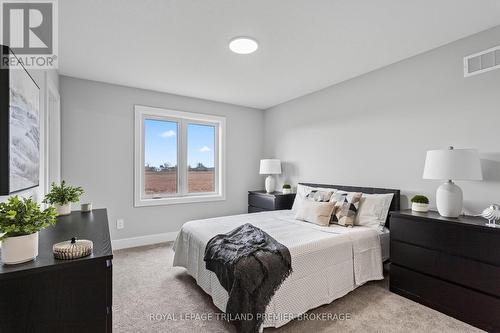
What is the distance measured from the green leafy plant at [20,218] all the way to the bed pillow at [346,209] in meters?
2.67

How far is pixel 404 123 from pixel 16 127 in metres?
3.55

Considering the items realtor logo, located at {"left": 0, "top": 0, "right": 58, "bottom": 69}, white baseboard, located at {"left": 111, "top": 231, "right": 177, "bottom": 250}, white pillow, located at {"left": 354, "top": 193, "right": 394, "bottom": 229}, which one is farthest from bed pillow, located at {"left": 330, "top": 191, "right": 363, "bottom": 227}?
realtor logo, located at {"left": 0, "top": 0, "right": 58, "bottom": 69}

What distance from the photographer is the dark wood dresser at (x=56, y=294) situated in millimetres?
983

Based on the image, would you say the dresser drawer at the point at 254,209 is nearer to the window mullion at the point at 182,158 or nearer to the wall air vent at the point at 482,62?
the window mullion at the point at 182,158

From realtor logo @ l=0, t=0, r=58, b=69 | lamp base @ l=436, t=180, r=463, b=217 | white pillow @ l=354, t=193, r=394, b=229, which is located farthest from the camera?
white pillow @ l=354, t=193, r=394, b=229

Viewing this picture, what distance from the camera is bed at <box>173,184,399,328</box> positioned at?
198cm

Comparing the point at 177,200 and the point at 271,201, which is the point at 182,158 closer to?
the point at 177,200

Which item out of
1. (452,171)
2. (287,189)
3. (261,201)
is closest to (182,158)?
(261,201)

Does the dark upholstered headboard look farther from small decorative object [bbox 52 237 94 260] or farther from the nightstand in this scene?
small decorative object [bbox 52 237 94 260]

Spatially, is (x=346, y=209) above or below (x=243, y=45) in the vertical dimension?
below

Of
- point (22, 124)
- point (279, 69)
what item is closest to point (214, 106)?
point (279, 69)

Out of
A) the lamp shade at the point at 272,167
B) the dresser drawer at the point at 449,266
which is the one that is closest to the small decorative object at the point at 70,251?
the dresser drawer at the point at 449,266

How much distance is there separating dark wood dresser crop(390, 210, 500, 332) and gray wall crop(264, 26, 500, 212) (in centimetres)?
52

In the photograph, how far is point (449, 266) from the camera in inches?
82.7
